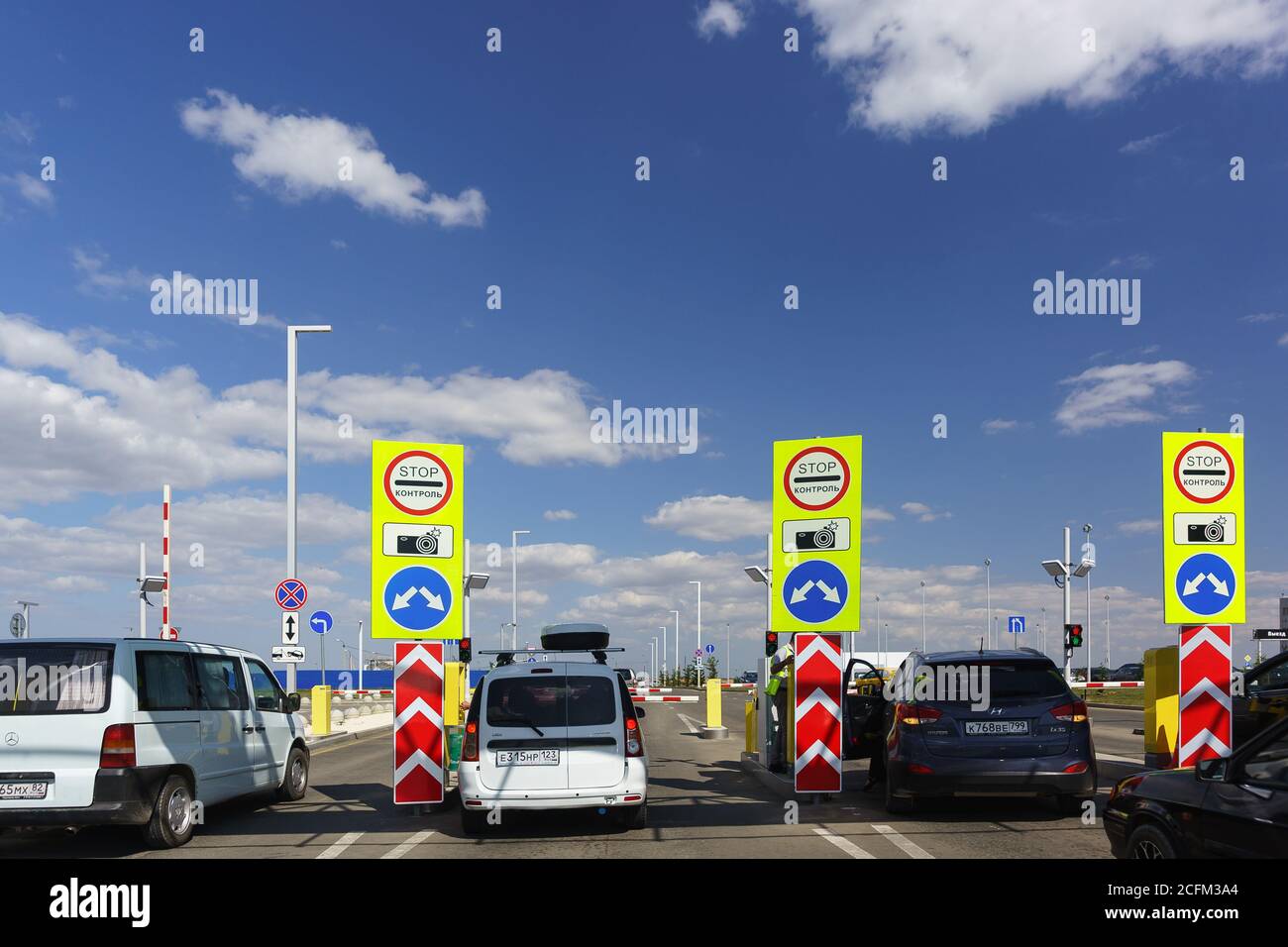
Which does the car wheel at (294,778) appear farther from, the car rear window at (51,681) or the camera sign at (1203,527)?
the camera sign at (1203,527)

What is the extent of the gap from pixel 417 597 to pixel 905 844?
5.66 meters

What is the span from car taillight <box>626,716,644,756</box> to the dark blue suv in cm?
251

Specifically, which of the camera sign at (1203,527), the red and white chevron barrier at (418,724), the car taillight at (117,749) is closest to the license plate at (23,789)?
the car taillight at (117,749)

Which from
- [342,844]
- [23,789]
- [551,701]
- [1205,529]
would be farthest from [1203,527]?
[23,789]

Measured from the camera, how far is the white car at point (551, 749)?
32.4ft

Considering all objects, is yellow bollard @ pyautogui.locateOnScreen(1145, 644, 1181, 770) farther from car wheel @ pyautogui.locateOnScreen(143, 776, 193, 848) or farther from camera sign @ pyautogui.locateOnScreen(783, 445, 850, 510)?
car wheel @ pyautogui.locateOnScreen(143, 776, 193, 848)

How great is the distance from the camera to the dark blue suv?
405 inches

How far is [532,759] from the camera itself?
993 centimetres

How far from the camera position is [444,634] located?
12.1m

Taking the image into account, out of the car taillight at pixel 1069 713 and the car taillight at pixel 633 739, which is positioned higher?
the car taillight at pixel 1069 713

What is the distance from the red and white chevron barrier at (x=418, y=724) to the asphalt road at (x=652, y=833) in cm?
32
